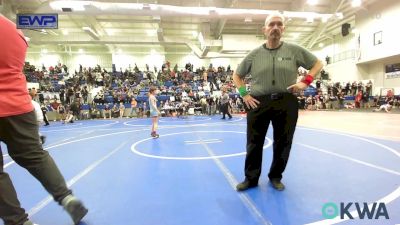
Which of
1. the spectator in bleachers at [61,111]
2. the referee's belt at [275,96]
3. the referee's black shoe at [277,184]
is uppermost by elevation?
the referee's belt at [275,96]

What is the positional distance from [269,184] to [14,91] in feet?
8.93

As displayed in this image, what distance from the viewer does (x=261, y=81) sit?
2.91m

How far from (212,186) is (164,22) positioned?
A: 915 inches

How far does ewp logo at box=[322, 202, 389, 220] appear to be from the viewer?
2.23 m

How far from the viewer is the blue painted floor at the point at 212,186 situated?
232cm

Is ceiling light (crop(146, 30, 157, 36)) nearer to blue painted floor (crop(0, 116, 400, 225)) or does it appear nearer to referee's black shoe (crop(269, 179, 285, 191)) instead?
blue painted floor (crop(0, 116, 400, 225))

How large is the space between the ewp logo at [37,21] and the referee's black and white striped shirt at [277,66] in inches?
491

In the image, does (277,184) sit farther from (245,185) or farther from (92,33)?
(92,33)

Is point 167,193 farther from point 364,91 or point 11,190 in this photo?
point 364,91

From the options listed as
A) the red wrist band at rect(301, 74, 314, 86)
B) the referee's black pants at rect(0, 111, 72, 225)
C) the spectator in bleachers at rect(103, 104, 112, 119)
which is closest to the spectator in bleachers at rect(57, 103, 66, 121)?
the spectator in bleachers at rect(103, 104, 112, 119)

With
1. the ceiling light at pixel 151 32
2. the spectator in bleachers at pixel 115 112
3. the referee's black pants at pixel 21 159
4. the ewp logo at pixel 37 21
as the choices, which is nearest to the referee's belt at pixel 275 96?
the referee's black pants at pixel 21 159

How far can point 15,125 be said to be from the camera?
1.84 metres

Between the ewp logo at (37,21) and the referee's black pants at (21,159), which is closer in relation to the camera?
the referee's black pants at (21,159)

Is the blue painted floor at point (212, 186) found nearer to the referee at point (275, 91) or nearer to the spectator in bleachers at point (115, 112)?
the referee at point (275, 91)
